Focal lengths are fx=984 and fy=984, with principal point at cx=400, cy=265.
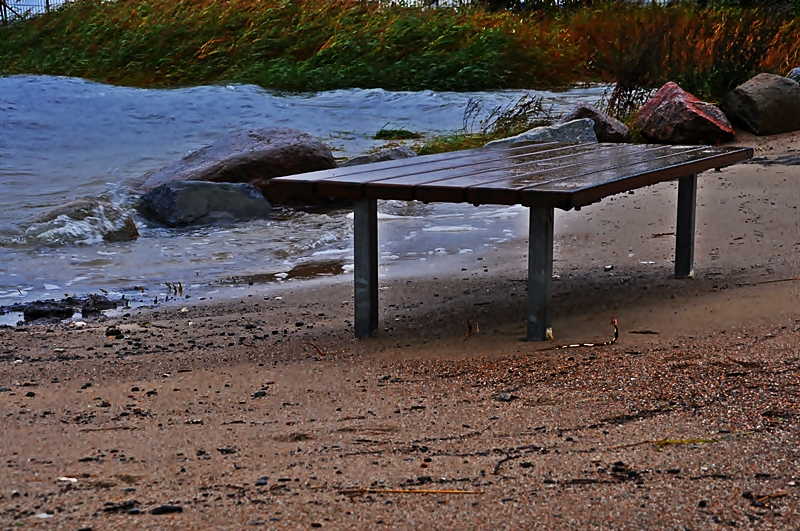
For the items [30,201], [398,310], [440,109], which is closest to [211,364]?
[398,310]

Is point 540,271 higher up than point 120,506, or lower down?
higher up

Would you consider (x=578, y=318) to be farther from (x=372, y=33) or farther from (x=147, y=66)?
(x=147, y=66)

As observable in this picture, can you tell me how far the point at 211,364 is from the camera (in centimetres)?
390

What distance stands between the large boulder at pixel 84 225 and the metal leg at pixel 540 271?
15.9 feet

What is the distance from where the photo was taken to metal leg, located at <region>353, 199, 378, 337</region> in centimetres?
411

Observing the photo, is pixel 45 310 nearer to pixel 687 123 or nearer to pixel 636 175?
pixel 636 175

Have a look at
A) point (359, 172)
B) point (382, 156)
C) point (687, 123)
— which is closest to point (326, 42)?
point (382, 156)

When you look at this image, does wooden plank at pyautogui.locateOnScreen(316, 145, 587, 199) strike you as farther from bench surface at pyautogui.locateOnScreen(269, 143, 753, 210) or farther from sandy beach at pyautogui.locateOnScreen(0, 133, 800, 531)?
sandy beach at pyautogui.locateOnScreen(0, 133, 800, 531)

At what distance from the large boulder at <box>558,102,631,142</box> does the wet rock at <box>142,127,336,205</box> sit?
268cm

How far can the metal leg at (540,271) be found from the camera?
378 cm

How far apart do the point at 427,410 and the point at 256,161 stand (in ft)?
21.6

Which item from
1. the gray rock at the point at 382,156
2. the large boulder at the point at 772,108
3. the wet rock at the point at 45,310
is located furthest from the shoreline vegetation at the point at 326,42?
the wet rock at the point at 45,310

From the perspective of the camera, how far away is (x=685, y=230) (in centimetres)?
520

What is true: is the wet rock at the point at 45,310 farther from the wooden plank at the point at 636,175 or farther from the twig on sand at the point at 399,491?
the twig on sand at the point at 399,491
